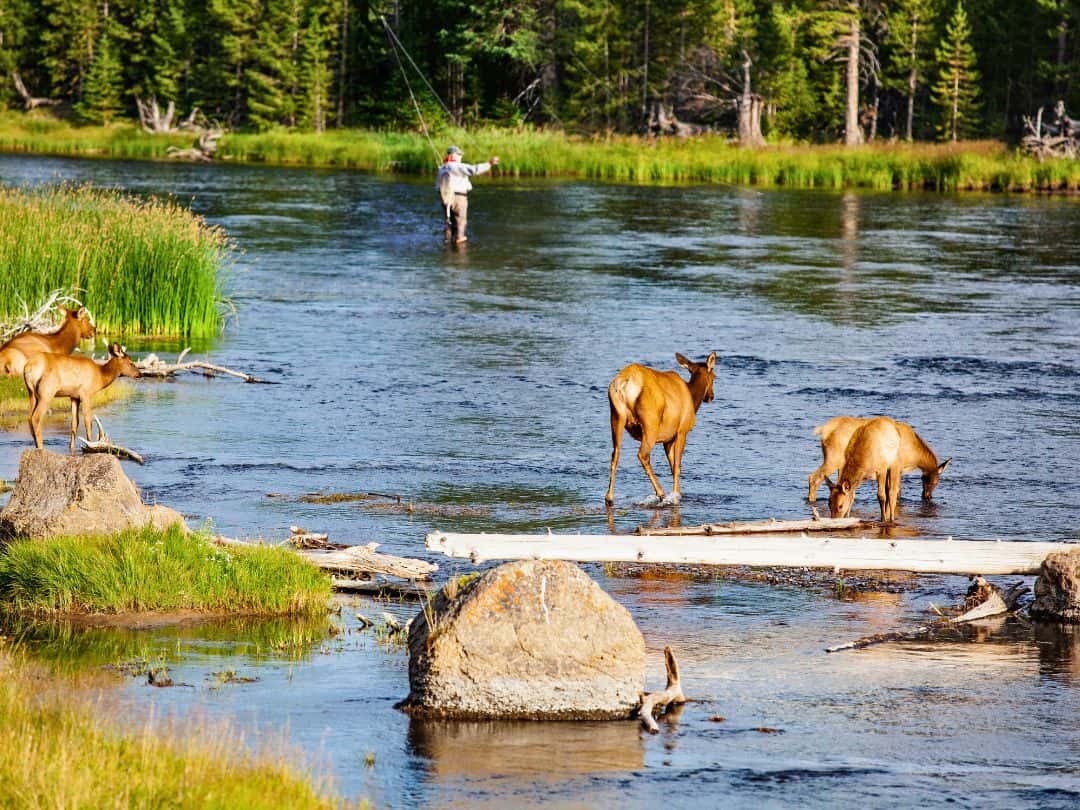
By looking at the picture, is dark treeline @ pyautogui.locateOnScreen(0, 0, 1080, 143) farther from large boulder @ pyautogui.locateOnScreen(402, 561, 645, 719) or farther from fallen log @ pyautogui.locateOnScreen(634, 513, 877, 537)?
large boulder @ pyautogui.locateOnScreen(402, 561, 645, 719)

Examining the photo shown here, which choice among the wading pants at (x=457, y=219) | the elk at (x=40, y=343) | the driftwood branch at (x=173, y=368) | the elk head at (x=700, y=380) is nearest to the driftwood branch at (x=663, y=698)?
the elk head at (x=700, y=380)

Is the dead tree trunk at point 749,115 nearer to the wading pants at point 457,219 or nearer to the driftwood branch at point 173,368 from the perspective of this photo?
the wading pants at point 457,219

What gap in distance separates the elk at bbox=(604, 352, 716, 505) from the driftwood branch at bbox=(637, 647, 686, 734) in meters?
4.99

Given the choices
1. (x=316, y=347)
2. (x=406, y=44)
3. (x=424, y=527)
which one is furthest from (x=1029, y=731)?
(x=406, y=44)

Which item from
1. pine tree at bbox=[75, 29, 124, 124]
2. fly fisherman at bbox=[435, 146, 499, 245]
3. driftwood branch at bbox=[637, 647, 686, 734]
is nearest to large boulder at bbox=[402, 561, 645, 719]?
driftwood branch at bbox=[637, 647, 686, 734]

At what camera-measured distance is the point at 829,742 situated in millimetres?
8406

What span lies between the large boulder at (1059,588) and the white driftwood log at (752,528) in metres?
1.89

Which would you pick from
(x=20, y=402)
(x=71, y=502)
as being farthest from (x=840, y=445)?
(x=20, y=402)

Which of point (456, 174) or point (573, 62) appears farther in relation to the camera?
point (573, 62)

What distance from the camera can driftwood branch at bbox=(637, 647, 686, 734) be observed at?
A: 27.5 ft

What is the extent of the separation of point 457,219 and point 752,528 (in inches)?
1012

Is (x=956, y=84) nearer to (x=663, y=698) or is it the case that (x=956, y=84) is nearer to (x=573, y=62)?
(x=573, y=62)

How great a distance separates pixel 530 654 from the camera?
8.47 metres

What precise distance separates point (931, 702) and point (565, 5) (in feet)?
235
